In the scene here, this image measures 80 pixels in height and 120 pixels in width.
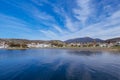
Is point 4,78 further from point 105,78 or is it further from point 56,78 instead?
point 105,78

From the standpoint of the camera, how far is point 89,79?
684 inches

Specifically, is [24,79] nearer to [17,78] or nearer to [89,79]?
[17,78]

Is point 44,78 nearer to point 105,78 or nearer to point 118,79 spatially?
point 105,78

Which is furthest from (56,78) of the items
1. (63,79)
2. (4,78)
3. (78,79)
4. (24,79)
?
(4,78)

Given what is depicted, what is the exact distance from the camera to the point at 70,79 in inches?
679

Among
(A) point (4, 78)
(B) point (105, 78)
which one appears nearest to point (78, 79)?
(B) point (105, 78)

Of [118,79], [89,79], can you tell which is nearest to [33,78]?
[89,79]

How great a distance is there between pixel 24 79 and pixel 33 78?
1.17m

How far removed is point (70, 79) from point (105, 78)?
4.65 metres

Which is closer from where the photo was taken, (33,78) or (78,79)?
(78,79)

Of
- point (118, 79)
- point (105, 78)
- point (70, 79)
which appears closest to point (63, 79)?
point (70, 79)

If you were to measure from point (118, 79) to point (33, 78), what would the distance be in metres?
10.9

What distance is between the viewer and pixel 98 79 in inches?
685

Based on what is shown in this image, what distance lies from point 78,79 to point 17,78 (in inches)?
310
